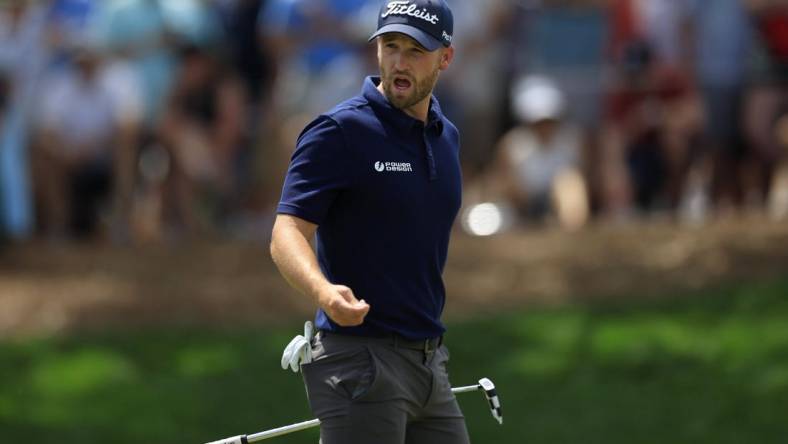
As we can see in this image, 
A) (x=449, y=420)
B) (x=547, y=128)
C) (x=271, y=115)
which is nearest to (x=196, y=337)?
(x=271, y=115)

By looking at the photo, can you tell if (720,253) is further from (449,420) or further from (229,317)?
(449,420)

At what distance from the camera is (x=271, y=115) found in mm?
13898

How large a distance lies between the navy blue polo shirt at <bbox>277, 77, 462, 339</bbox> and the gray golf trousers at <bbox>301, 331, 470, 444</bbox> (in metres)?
0.07

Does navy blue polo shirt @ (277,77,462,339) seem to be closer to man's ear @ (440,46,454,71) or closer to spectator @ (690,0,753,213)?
man's ear @ (440,46,454,71)

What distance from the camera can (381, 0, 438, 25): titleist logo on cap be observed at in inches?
219

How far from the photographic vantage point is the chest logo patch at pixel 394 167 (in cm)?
554

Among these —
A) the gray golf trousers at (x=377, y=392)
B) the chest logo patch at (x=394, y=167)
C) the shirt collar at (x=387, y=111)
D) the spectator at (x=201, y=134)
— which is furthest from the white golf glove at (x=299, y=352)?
the spectator at (x=201, y=134)

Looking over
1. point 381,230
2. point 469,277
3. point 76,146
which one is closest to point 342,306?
point 381,230

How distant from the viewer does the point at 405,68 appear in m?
5.59

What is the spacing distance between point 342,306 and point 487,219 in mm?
8567

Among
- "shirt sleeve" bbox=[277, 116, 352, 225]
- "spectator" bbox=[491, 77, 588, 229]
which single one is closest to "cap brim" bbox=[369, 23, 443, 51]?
"shirt sleeve" bbox=[277, 116, 352, 225]

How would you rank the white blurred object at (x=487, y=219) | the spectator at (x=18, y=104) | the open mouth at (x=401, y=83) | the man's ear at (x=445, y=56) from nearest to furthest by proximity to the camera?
1. the open mouth at (x=401, y=83)
2. the man's ear at (x=445, y=56)
3. the white blurred object at (x=487, y=219)
4. the spectator at (x=18, y=104)

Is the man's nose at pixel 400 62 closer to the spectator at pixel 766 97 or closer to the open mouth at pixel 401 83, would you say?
the open mouth at pixel 401 83

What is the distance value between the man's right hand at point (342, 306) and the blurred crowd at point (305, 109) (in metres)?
8.23
